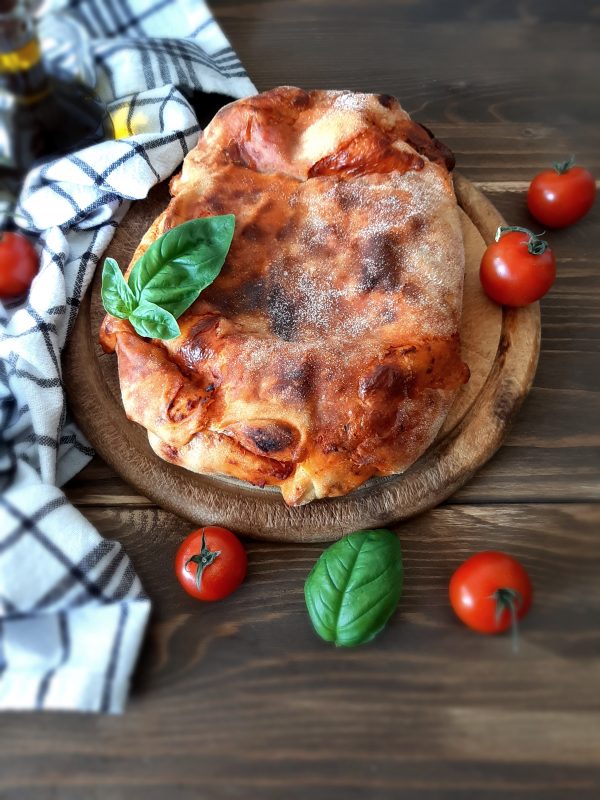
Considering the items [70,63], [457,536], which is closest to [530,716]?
[457,536]

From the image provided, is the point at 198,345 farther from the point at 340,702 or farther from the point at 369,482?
the point at 340,702

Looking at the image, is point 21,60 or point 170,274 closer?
point 170,274

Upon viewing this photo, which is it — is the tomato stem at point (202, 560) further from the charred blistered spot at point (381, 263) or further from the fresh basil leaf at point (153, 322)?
the charred blistered spot at point (381, 263)

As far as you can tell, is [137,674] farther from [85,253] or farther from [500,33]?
[500,33]

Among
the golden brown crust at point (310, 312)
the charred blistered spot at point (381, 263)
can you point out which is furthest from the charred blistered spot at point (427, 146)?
the charred blistered spot at point (381, 263)

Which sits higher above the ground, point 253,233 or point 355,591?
point 253,233

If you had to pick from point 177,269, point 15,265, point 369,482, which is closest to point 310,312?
point 177,269

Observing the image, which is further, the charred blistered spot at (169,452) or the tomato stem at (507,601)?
the charred blistered spot at (169,452)
